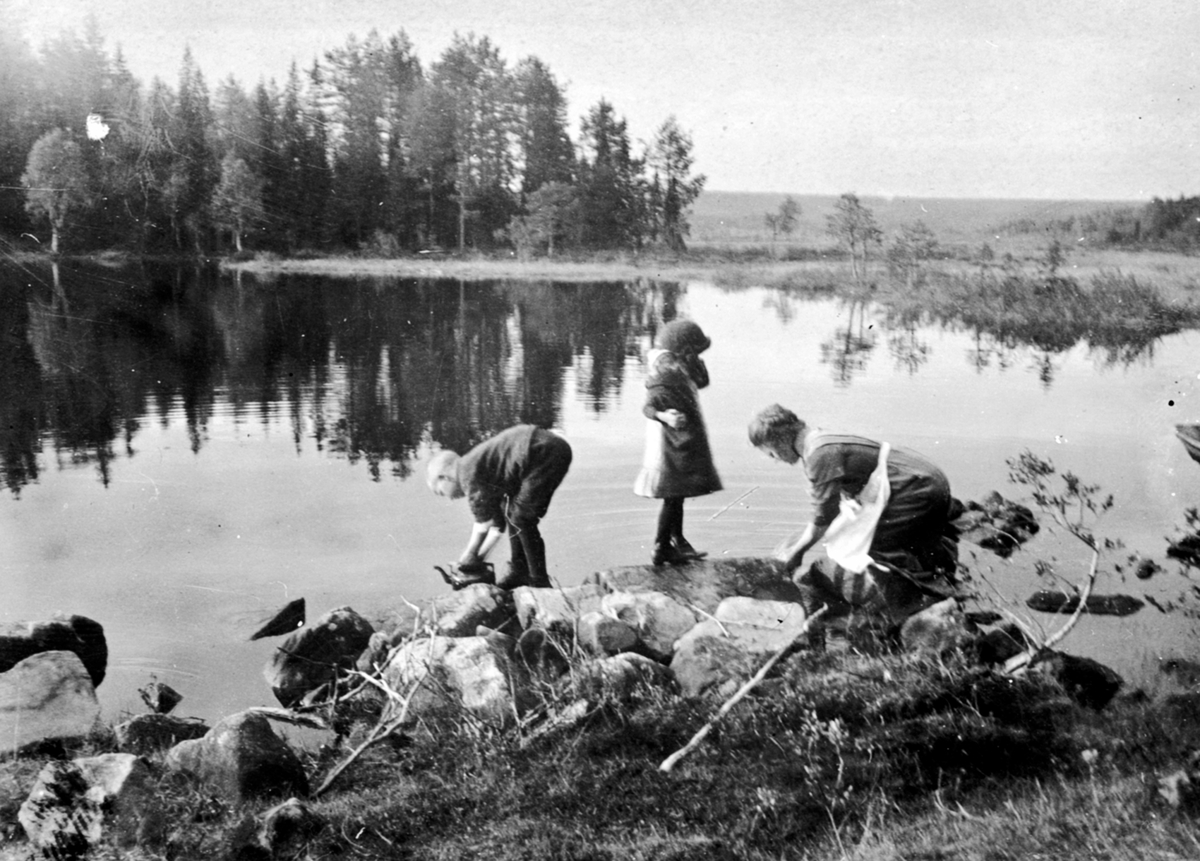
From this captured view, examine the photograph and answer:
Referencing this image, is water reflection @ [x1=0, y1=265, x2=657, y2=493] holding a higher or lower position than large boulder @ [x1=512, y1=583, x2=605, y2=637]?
higher

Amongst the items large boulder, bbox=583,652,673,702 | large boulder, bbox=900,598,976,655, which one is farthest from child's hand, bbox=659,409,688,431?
large boulder, bbox=900,598,976,655

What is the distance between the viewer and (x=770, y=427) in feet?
17.2

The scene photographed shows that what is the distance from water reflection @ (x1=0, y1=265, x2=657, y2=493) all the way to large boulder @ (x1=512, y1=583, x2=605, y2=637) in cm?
81

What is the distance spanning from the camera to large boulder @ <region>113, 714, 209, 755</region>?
14.5 feet

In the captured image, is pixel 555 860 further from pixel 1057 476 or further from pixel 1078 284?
pixel 1078 284

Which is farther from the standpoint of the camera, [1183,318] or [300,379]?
[1183,318]

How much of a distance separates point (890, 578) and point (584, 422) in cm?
175

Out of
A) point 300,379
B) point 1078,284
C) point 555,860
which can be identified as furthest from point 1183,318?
point 300,379

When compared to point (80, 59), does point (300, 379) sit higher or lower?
lower

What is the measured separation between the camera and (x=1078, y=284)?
562 cm

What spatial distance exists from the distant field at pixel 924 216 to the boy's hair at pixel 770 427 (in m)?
0.91

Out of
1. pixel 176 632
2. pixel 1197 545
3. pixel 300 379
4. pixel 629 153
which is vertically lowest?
pixel 176 632

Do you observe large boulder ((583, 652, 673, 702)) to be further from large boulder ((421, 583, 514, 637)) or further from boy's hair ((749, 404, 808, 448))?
boy's hair ((749, 404, 808, 448))

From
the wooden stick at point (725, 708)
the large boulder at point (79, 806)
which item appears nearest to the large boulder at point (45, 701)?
the large boulder at point (79, 806)
